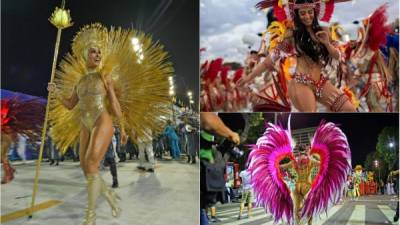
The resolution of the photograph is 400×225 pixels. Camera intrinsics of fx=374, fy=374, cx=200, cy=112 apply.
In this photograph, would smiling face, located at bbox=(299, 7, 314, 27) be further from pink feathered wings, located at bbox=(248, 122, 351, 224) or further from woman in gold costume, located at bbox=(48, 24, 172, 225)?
woman in gold costume, located at bbox=(48, 24, 172, 225)

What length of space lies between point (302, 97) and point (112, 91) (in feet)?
3.90

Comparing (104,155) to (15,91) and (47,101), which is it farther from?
(15,91)

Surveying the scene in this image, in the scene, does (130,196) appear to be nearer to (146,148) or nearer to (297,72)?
(146,148)

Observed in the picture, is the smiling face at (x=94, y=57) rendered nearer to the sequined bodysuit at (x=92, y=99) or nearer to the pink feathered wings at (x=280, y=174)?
the sequined bodysuit at (x=92, y=99)

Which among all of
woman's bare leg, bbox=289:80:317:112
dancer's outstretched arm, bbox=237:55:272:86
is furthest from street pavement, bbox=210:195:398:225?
dancer's outstretched arm, bbox=237:55:272:86

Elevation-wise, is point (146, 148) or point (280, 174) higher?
point (146, 148)

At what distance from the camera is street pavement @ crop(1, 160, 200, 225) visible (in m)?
2.36

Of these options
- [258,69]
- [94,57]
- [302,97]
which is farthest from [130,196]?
[302,97]

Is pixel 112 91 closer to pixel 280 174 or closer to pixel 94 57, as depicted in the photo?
pixel 94 57

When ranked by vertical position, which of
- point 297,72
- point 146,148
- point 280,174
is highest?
point 297,72

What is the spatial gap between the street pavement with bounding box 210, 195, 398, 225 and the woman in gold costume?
72cm

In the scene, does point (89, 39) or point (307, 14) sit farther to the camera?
point (89, 39)

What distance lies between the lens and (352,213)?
7.70ft

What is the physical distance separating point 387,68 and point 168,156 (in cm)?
146
